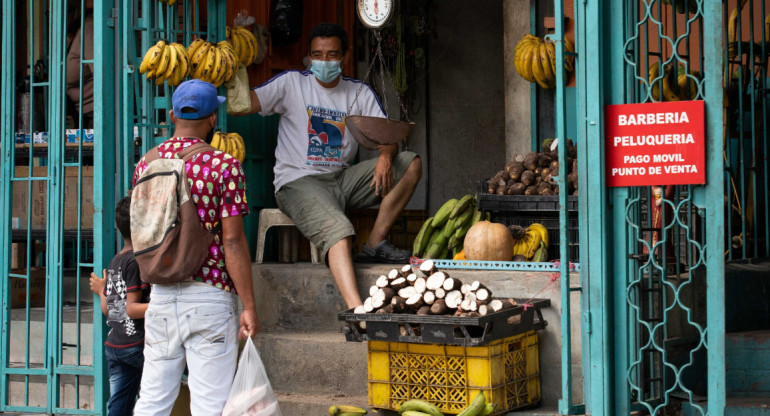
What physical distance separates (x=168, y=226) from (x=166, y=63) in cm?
206

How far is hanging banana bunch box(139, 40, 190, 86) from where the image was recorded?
621 cm

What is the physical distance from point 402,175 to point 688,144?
308 centimetres

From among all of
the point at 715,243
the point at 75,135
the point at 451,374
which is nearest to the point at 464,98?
the point at 75,135

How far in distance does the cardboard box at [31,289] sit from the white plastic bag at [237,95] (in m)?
2.79

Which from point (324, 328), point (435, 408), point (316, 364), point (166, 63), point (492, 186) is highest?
point (166, 63)

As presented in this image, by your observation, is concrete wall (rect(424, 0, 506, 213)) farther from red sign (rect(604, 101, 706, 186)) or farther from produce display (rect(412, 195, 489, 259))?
red sign (rect(604, 101, 706, 186))

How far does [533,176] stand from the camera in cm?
691

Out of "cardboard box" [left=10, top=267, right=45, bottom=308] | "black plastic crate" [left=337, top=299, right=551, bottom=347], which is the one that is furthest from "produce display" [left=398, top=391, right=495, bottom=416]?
"cardboard box" [left=10, top=267, right=45, bottom=308]

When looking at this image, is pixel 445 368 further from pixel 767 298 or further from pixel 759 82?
pixel 759 82

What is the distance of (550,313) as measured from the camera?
19.5 feet

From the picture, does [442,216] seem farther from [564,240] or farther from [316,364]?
[564,240]

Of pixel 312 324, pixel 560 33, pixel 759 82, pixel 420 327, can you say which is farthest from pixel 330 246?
pixel 759 82

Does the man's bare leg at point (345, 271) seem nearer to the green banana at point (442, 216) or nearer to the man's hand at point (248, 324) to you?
the green banana at point (442, 216)

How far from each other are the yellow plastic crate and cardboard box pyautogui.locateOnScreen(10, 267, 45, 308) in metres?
4.05
